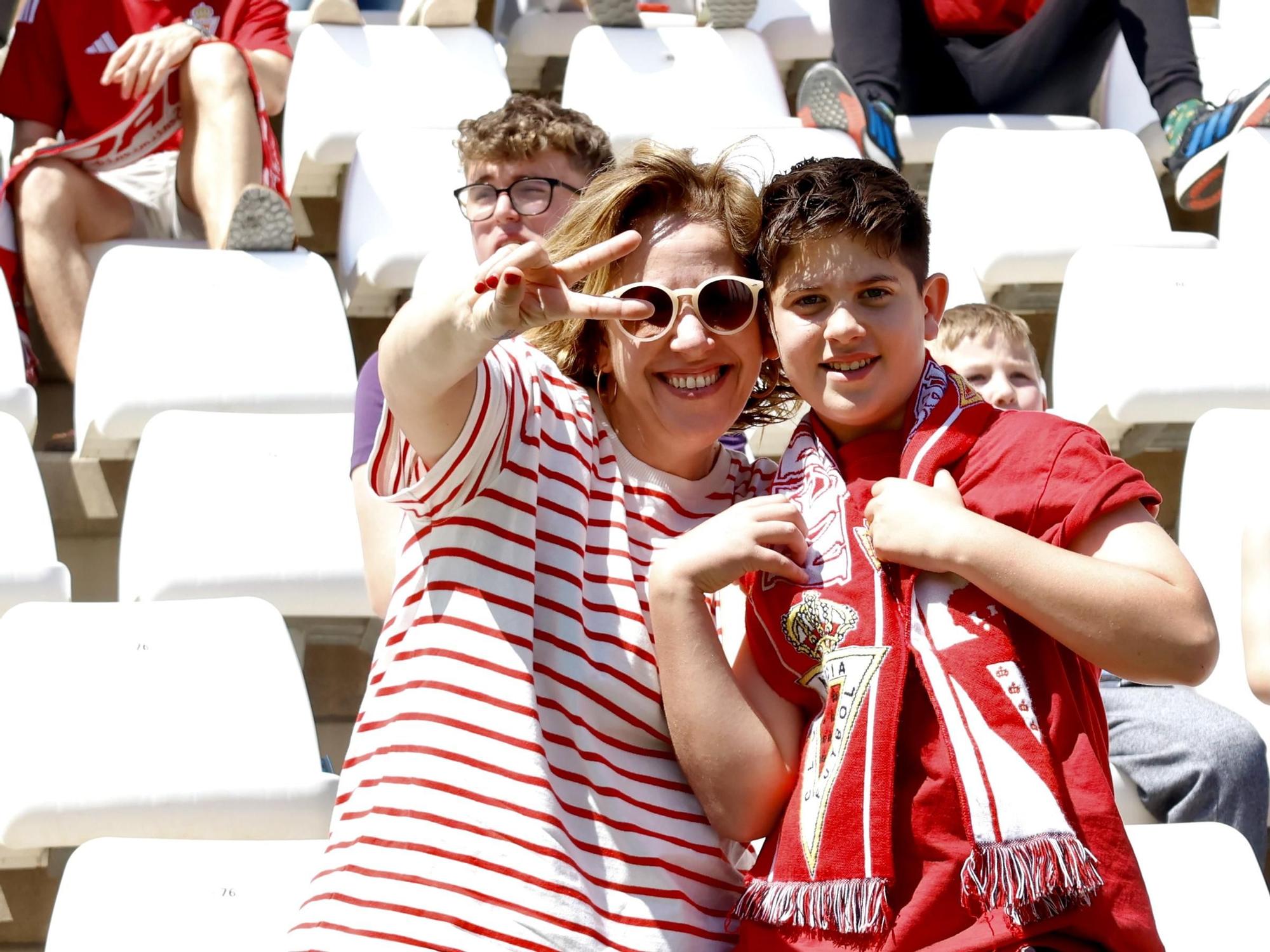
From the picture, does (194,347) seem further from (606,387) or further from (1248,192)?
(1248,192)

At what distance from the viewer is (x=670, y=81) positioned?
3779mm

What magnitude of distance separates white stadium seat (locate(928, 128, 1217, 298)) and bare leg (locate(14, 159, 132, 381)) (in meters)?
1.63

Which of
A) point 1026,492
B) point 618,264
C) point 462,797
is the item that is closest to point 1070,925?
point 1026,492

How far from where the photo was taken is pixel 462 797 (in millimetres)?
1342

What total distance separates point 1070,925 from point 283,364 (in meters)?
1.92

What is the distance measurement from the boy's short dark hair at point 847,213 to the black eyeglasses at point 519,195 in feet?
3.62

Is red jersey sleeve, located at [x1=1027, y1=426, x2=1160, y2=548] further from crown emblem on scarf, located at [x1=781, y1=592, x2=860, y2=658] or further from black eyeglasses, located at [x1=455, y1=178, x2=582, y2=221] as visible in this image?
black eyeglasses, located at [x1=455, y1=178, x2=582, y2=221]

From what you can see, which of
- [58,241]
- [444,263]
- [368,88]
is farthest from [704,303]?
[368,88]

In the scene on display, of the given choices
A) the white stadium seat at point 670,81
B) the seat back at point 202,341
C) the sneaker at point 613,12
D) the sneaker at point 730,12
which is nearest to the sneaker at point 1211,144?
the white stadium seat at point 670,81

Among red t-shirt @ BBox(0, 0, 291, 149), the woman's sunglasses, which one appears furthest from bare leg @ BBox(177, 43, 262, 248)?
the woman's sunglasses

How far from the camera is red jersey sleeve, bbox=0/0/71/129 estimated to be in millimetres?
3408

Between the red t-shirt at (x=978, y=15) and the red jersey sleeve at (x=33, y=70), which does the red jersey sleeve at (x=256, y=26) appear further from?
the red t-shirt at (x=978, y=15)

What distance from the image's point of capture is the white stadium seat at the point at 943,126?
145 inches

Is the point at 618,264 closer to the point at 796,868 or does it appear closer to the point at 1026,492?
the point at 1026,492
